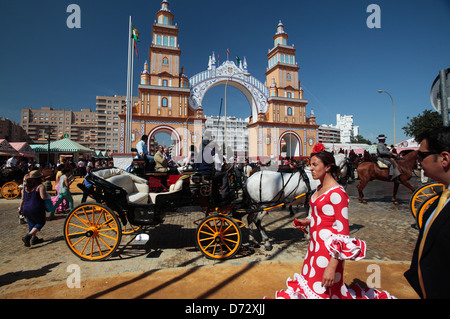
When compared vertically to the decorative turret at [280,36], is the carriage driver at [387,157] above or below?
below

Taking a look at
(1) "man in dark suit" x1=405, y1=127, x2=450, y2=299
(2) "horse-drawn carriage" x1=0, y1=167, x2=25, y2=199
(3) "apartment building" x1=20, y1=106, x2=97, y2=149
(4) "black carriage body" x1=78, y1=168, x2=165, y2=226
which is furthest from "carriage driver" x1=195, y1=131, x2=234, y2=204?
(3) "apartment building" x1=20, y1=106, x2=97, y2=149

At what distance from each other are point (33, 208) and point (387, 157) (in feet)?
35.7

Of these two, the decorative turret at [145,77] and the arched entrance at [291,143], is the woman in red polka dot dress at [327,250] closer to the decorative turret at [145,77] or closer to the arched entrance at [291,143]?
the decorative turret at [145,77]

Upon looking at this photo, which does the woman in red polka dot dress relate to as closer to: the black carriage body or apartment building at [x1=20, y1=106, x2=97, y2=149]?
the black carriage body

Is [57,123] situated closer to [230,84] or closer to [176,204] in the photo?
[230,84]

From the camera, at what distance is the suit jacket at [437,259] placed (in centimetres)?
114

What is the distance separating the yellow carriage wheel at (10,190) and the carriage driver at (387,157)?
15.3m

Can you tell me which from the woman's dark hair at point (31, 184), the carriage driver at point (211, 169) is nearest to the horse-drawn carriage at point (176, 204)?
the carriage driver at point (211, 169)

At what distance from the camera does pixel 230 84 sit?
2747 cm

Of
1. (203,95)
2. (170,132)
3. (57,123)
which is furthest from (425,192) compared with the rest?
(57,123)

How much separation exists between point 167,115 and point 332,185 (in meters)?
23.9

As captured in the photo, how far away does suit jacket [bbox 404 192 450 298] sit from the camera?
3.74 ft

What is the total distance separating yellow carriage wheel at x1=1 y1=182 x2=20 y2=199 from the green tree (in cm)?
3812
